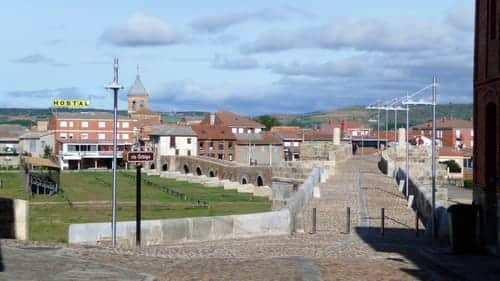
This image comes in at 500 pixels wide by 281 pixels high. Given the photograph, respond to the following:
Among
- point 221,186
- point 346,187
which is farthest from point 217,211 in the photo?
point 221,186

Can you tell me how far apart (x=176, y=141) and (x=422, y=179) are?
3909 inches

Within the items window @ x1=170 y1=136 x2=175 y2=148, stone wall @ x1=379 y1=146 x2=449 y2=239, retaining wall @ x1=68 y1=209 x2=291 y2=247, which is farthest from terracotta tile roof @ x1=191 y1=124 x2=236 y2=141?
retaining wall @ x1=68 y1=209 x2=291 y2=247

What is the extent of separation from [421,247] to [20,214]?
9.04 metres

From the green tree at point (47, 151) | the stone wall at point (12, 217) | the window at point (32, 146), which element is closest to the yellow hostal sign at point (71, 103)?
the stone wall at point (12, 217)

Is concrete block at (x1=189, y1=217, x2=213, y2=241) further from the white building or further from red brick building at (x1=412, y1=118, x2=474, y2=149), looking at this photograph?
the white building

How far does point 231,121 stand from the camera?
168875 mm

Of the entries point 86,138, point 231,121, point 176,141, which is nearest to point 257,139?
point 176,141

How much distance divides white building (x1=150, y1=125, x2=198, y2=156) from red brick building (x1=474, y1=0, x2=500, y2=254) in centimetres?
12553

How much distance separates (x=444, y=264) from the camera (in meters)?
16.8

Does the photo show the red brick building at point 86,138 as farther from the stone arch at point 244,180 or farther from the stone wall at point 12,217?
the stone wall at point 12,217

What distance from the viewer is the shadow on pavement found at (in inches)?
606

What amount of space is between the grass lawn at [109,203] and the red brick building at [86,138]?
39.7 meters

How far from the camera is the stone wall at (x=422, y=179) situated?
23938 millimetres

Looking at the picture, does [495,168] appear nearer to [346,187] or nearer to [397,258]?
[397,258]
